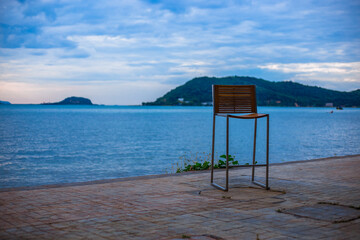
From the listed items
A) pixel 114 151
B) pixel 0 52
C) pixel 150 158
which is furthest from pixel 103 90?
pixel 150 158

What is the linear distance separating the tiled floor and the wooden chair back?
1234mm

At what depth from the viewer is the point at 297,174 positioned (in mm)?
6984

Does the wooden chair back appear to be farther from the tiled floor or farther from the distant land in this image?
the distant land

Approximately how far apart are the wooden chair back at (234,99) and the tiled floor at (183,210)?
123 centimetres

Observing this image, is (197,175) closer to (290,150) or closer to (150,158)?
(150,158)

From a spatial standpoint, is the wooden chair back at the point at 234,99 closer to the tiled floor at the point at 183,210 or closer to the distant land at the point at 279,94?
the tiled floor at the point at 183,210

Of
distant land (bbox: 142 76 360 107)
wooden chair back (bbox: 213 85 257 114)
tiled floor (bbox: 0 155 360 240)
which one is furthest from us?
distant land (bbox: 142 76 360 107)

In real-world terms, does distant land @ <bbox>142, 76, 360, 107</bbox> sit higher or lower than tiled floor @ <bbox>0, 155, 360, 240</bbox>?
higher

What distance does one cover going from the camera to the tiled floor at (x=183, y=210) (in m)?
3.40

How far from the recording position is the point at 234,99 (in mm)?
5953

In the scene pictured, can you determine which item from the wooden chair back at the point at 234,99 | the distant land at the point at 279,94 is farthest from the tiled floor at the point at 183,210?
the distant land at the point at 279,94

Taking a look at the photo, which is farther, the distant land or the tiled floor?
the distant land

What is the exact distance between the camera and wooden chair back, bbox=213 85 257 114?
5820 mm

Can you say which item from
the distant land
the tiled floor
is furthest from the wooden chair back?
the distant land
